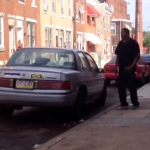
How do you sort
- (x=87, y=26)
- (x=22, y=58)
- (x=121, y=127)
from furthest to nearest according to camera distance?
(x=87, y=26) < (x=22, y=58) < (x=121, y=127)

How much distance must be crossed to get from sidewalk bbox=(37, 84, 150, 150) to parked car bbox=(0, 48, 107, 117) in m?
0.71

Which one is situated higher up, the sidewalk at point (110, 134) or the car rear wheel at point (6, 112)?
the car rear wheel at point (6, 112)

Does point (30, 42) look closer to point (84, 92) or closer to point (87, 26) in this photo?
point (87, 26)

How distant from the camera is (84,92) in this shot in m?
10.3

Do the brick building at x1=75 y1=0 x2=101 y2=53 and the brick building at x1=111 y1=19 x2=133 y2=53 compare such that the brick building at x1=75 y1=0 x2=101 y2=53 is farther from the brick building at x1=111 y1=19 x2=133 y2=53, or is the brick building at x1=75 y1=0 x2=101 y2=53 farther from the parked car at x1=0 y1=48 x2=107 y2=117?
the parked car at x1=0 y1=48 x2=107 y2=117

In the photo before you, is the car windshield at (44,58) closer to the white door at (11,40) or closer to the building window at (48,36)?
the white door at (11,40)

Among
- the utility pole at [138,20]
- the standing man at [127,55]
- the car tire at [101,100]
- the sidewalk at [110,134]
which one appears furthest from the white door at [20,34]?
the sidewalk at [110,134]

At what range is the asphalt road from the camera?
781 centimetres

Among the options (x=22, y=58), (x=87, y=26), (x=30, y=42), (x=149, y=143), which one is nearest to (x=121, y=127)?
(x=149, y=143)

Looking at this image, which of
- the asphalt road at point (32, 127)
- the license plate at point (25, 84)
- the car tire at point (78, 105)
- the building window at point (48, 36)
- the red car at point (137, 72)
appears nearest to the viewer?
the asphalt road at point (32, 127)

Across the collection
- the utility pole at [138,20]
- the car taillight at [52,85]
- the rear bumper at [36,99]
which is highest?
the utility pole at [138,20]

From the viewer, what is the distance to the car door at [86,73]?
10.3 m

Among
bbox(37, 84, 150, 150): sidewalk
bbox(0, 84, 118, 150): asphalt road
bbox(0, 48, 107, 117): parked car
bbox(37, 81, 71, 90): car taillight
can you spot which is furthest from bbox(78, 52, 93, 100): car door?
bbox(37, 81, 71, 90): car taillight

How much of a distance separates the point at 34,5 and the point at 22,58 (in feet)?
79.6
